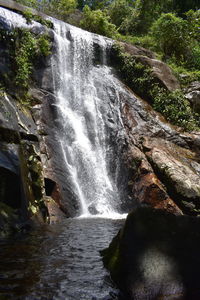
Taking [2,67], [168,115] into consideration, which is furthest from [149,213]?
[168,115]

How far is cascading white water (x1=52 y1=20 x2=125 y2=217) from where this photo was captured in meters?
10.5

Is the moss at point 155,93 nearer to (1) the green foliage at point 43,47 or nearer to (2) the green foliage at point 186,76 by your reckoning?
(2) the green foliage at point 186,76

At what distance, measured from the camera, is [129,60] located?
1734 cm

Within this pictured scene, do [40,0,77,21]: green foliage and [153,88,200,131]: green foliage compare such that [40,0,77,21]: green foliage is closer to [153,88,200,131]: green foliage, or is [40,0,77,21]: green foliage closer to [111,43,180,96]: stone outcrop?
[111,43,180,96]: stone outcrop

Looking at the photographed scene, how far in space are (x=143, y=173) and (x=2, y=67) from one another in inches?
273

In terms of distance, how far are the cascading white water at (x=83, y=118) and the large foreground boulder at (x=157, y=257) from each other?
5908mm

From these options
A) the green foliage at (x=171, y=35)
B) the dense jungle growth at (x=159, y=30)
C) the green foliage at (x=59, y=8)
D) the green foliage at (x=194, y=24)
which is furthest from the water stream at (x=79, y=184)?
the green foliage at (x=59, y=8)

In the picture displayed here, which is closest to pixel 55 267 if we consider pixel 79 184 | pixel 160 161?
pixel 79 184

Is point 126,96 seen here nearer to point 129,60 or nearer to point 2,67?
point 129,60

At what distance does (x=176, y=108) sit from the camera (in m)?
15.2

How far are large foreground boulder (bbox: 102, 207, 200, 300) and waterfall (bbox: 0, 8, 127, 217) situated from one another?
587 centimetres

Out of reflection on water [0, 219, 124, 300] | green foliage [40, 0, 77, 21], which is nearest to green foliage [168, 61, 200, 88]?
green foliage [40, 0, 77, 21]

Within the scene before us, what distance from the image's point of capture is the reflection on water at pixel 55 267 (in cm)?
349

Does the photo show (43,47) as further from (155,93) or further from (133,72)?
(155,93)
